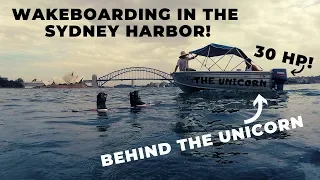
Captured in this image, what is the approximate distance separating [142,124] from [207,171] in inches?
224

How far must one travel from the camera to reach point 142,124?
10.9 meters

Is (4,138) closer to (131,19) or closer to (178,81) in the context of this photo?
(131,19)

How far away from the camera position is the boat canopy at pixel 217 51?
28239 millimetres

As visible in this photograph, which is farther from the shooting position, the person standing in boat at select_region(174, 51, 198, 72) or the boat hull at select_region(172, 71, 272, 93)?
the person standing in boat at select_region(174, 51, 198, 72)

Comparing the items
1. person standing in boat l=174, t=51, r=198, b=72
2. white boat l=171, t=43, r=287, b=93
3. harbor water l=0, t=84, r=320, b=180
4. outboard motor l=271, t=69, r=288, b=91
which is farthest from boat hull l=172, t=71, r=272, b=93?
harbor water l=0, t=84, r=320, b=180

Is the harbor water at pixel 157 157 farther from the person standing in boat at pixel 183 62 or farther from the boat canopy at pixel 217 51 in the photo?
the person standing in boat at pixel 183 62

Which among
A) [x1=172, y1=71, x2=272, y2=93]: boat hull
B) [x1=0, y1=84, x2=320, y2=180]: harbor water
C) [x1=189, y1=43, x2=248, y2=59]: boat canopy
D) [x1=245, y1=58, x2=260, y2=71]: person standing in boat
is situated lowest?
[x1=0, y1=84, x2=320, y2=180]: harbor water

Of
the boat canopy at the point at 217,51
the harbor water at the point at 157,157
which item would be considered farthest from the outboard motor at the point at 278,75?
the harbor water at the point at 157,157

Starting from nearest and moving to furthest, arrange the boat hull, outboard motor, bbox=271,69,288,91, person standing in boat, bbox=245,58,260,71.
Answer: the boat hull, person standing in boat, bbox=245,58,260,71, outboard motor, bbox=271,69,288,91

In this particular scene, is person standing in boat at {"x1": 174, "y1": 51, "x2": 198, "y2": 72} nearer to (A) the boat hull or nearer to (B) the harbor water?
(A) the boat hull

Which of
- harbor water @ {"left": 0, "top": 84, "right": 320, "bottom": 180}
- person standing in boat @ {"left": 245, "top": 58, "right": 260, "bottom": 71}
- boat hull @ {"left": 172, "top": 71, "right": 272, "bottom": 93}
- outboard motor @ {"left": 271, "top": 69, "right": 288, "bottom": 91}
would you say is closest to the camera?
harbor water @ {"left": 0, "top": 84, "right": 320, "bottom": 180}

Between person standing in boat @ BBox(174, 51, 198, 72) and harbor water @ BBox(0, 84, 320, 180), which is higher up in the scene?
person standing in boat @ BBox(174, 51, 198, 72)

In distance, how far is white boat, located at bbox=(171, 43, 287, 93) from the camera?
2645 centimetres

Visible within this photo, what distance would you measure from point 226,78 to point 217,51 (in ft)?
13.4
